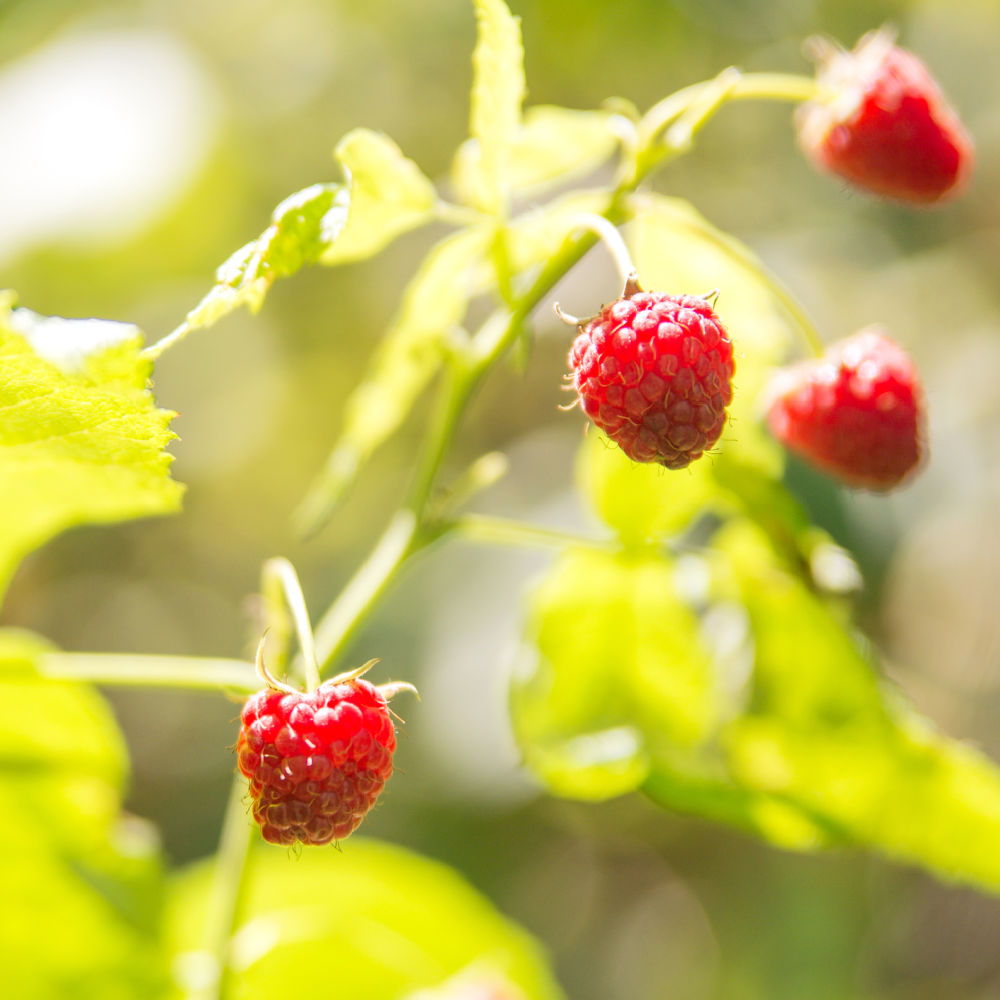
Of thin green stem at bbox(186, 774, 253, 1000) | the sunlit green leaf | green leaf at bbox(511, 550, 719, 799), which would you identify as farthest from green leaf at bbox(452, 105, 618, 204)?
thin green stem at bbox(186, 774, 253, 1000)

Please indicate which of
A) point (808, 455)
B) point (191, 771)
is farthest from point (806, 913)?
point (808, 455)

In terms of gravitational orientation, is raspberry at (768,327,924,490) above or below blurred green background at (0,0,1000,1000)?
above

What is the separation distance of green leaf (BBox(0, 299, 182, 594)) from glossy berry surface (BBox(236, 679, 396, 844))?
196 mm

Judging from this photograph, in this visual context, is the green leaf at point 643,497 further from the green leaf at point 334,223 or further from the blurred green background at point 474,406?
the blurred green background at point 474,406

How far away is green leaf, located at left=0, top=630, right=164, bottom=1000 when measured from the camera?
1.18 m

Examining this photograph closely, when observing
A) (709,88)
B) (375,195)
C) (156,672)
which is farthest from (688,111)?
(156,672)

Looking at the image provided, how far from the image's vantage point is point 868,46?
1026 mm

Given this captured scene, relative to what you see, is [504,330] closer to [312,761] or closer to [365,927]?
[312,761]

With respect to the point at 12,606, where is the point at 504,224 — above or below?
above

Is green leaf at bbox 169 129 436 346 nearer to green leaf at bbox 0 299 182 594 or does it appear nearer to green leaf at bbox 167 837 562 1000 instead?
green leaf at bbox 0 299 182 594

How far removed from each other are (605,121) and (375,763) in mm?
629

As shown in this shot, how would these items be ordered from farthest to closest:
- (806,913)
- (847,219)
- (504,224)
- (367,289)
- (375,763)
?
(367,289) → (847,219) → (806,913) → (504,224) → (375,763)

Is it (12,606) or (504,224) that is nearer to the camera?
A: (504,224)

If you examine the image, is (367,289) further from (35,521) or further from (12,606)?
(35,521)
